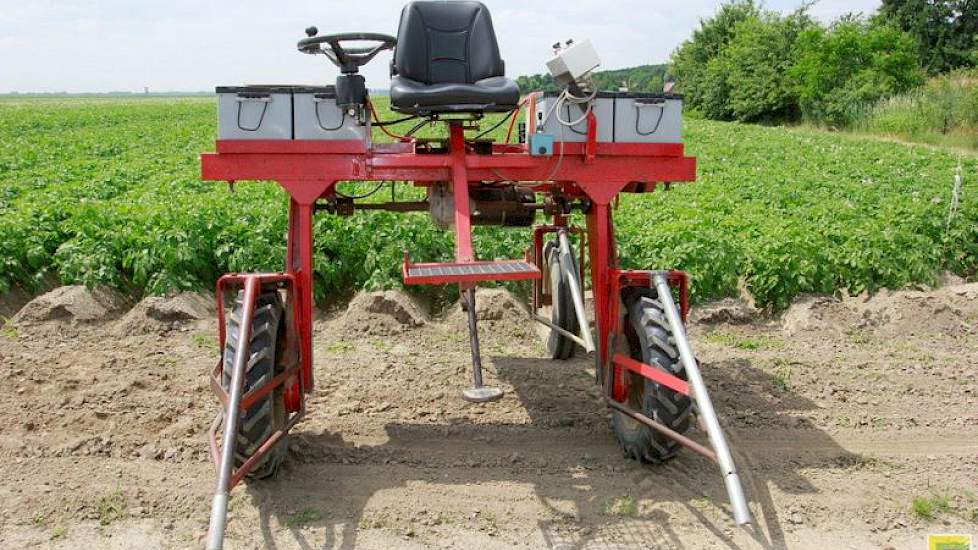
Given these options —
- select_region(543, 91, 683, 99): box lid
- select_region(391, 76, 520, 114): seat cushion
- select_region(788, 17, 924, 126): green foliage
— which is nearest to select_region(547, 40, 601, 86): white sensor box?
select_region(543, 91, 683, 99): box lid

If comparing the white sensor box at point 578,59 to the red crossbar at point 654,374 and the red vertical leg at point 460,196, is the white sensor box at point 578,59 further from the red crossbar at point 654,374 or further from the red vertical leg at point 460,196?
the red crossbar at point 654,374

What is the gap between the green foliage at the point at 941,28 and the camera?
160ft

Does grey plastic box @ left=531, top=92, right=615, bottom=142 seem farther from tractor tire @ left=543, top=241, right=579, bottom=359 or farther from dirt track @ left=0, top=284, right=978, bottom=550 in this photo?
dirt track @ left=0, top=284, right=978, bottom=550

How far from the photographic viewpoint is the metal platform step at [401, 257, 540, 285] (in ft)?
12.9

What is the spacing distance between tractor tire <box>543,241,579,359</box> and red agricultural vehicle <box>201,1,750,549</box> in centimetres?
121

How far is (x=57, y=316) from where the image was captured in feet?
23.8

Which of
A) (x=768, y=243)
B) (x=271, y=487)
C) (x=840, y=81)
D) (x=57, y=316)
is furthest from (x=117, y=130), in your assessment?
(x=840, y=81)

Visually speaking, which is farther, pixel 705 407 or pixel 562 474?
pixel 562 474

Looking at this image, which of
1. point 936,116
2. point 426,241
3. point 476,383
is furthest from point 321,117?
point 936,116

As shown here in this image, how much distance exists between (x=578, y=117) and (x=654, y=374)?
4.77 ft

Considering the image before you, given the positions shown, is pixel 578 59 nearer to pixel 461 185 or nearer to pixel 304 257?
pixel 461 185

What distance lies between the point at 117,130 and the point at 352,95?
29.0 meters

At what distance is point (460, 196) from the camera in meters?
4.51

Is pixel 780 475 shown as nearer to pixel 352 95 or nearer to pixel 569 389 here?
pixel 569 389
